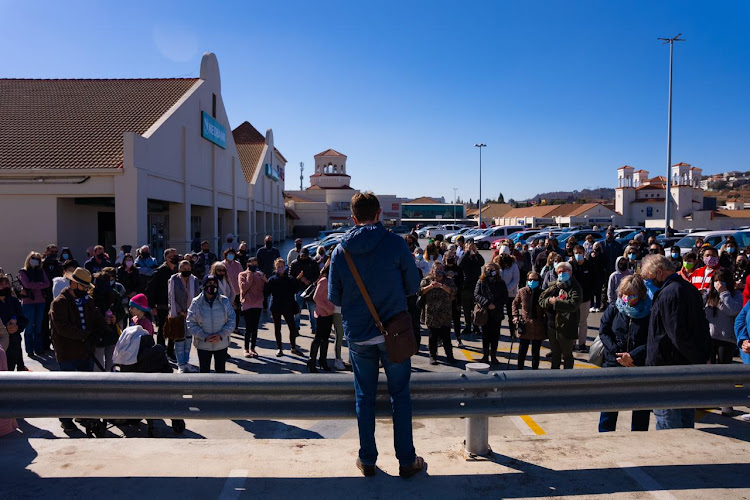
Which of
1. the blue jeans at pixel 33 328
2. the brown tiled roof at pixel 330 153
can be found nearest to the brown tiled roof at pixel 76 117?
the blue jeans at pixel 33 328

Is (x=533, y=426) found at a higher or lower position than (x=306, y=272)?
lower

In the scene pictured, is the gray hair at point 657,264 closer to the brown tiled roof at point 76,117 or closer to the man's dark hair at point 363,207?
the man's dark hair at point 363,207

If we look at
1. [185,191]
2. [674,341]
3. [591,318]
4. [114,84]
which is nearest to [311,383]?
[674,341]

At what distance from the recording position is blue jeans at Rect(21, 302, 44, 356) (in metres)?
9.33

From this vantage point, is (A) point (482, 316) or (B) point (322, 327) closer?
(B) point (322, 327)

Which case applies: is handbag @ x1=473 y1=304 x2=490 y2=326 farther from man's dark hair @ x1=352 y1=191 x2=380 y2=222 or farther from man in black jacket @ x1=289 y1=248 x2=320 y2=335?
man's dark hair @ x1=352 y1=191 x2=380 y2=222

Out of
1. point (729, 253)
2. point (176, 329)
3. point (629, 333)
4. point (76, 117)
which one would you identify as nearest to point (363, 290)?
point (629, 333)

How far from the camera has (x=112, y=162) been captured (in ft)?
61.7

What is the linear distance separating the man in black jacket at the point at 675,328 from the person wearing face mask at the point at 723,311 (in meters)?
2.87

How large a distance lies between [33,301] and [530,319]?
8530 millimetres

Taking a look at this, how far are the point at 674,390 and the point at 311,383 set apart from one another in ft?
8.60

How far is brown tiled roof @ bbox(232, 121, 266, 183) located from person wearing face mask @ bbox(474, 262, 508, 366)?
32.0m

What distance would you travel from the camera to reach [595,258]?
11375 mm

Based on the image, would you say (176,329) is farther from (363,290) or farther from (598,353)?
(598,353)
